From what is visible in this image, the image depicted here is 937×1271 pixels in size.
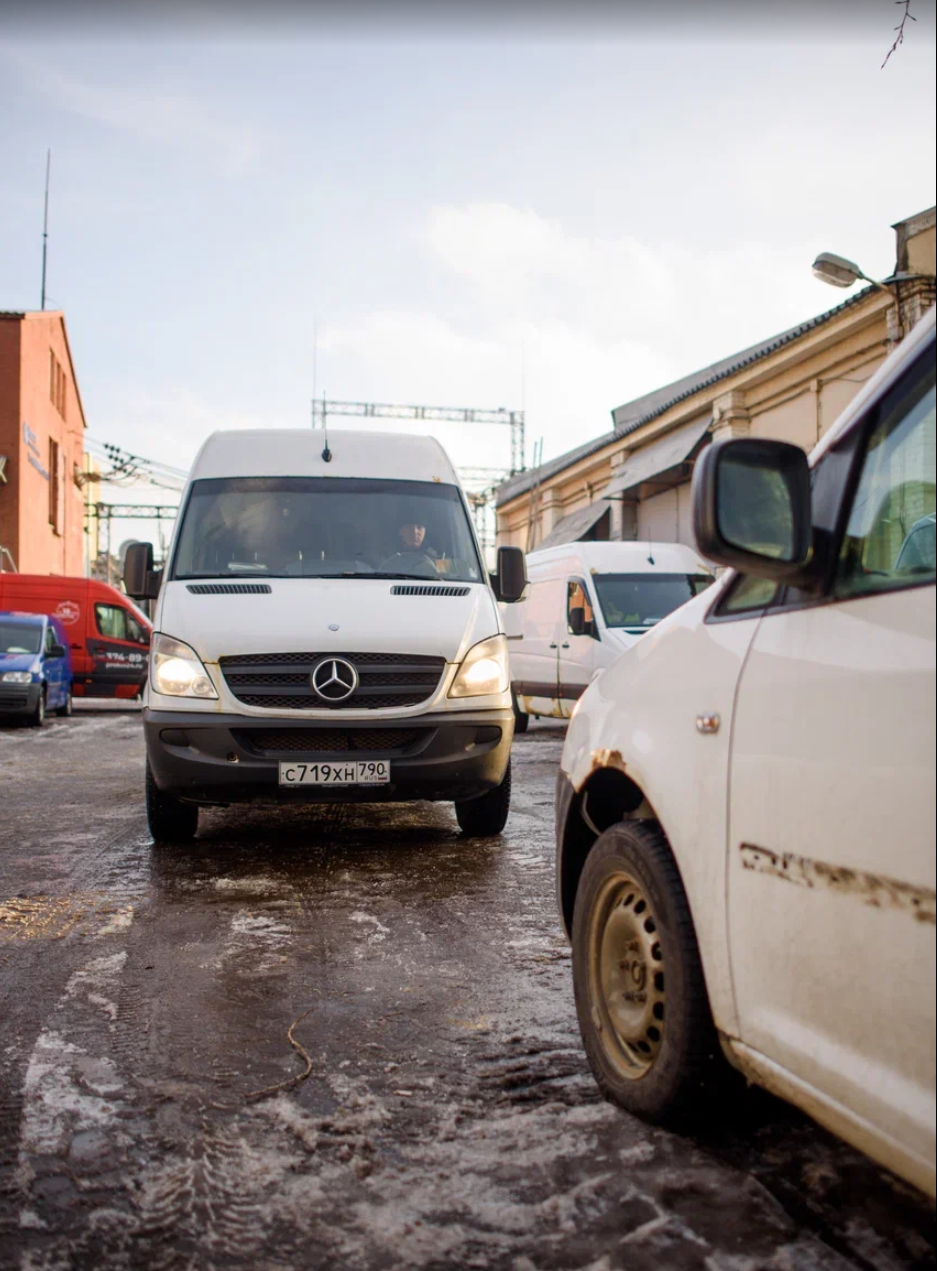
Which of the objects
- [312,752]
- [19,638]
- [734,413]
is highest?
[734,413]

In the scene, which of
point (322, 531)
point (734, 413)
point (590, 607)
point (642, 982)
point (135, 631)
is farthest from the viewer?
point (734, 413)

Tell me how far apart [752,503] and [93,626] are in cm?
2216

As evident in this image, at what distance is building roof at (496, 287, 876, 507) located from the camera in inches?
825

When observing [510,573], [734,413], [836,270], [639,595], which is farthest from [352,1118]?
[734,413]

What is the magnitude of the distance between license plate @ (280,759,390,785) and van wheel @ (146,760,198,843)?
81 centimetres

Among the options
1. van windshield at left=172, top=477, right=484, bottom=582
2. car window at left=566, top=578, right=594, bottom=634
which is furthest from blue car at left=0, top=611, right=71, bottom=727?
van windshield at left=172, top=477, right=484, bottom=582

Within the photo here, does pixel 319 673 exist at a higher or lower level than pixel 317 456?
lower

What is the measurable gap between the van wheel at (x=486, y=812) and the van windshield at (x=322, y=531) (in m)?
1.29

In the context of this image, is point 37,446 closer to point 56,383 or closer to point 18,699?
point 56,383

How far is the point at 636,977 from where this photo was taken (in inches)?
115

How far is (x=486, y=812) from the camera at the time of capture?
7.06 meters

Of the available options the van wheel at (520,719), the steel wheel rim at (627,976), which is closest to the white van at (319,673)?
the steel wheel rim at (627,976)

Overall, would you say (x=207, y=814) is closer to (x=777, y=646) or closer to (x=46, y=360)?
(x=777, y=646)

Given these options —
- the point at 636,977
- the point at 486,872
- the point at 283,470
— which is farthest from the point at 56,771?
the point at 636,977
